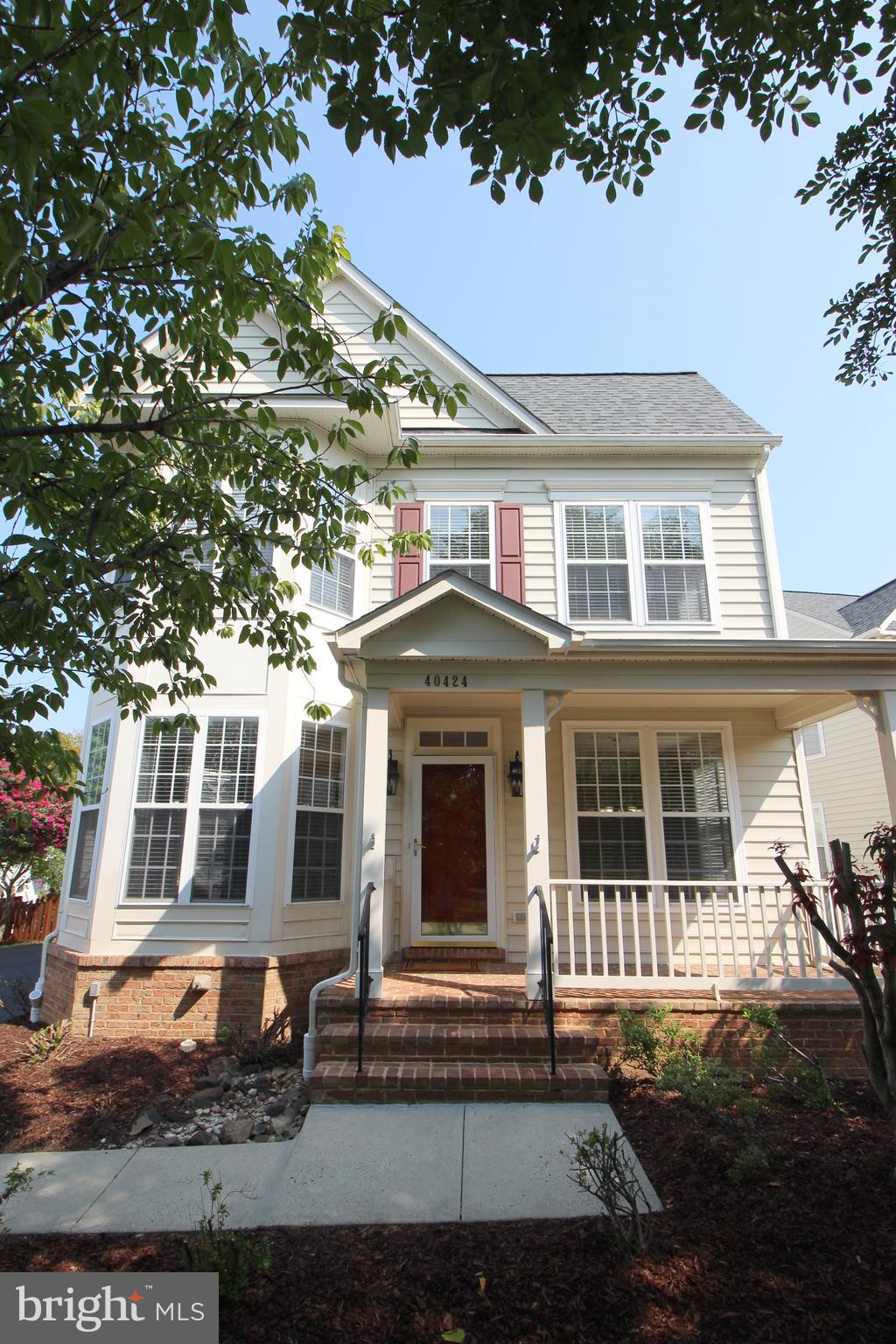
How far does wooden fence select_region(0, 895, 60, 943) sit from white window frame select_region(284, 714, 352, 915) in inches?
484

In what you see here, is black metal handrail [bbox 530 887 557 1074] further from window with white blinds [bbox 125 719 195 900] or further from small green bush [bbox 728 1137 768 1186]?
window with white blinds [bbox 125 719 195 900]

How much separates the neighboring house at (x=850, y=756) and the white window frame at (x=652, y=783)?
499 cm

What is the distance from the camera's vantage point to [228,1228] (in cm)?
383

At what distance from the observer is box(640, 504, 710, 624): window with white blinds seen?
9109mm

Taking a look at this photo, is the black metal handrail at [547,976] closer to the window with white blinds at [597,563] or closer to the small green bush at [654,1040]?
the small green bush at [654,1040]

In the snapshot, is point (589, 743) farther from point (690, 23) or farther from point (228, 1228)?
point (690, 23)

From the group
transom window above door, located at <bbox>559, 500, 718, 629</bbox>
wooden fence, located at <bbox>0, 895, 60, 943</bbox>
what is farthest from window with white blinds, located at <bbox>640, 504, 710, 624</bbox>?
wooden fence, located at <bbox>0, 895, 60, 943</bbox>

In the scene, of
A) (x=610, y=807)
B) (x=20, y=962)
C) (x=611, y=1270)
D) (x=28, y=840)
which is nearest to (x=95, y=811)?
(x=610, y=807)

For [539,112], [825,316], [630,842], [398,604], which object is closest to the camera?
[539,112]

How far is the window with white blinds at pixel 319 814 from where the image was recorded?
793 centimetres

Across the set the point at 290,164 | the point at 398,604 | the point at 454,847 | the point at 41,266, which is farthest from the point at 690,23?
the point at 454,847

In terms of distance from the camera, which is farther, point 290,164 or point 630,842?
point 630,842

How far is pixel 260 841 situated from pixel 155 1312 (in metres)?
4.73

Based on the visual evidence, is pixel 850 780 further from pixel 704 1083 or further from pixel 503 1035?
pixel 503 1035
